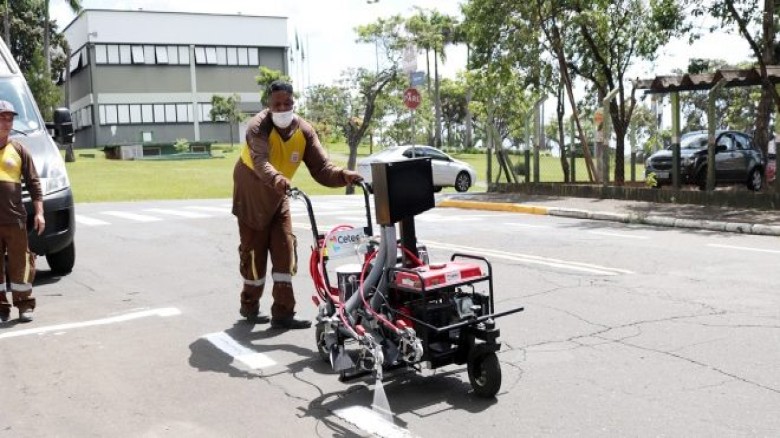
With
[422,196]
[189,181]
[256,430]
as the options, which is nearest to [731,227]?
[422,196]

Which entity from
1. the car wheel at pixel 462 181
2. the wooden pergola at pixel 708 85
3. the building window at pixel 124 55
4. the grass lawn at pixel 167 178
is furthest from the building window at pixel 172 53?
the wooden pergola at pixel 708 85

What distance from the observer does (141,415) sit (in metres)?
4.48

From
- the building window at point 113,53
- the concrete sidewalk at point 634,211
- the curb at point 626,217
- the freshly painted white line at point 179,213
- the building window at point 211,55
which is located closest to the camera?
the curb at point 626,217

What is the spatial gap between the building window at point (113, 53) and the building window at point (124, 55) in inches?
12.1

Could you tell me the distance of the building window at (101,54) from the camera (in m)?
61.6

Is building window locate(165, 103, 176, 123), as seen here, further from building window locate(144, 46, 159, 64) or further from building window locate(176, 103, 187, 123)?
building window locate(144, 46, 159, 64)

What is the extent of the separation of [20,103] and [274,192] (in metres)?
5.10

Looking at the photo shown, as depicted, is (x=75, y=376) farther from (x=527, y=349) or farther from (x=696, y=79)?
(x=696, y=79)

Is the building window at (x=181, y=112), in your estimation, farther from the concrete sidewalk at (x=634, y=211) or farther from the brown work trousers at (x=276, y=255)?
the brown work trousers at (x=276, y=255)

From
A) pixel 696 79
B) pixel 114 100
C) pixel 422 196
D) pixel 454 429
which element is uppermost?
pixel 114 100

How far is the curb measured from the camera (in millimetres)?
12281

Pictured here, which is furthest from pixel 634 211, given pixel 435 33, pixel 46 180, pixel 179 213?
pixel 435 33

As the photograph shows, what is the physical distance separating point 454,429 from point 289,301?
2.63 m

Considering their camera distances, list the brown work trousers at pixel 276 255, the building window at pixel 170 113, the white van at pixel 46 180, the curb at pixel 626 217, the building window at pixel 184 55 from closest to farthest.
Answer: the brown work trousers at pixel 276 255, the white van at pixel 46 180, the curb at pixel 626 217, the building window at pixel 184 55, the building window at pixel 170 113
